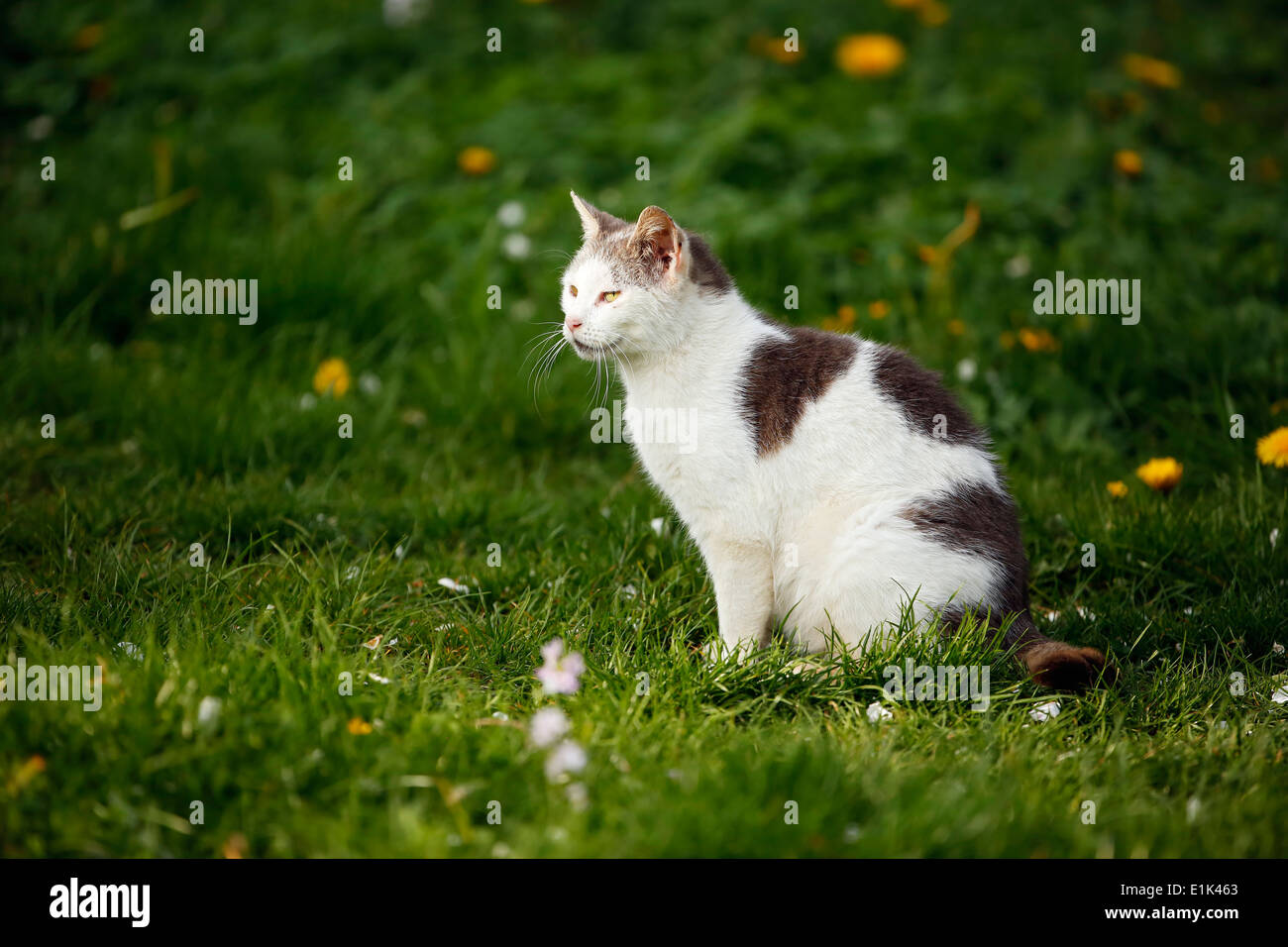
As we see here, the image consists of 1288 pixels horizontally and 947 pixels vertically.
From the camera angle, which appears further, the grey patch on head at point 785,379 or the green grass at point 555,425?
the grey patch on head at point 785,379

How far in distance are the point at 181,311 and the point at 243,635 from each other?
2.75 m

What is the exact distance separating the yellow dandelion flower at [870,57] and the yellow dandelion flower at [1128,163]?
60.1 inches

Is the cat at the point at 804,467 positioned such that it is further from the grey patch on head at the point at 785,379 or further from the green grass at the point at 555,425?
the green grass at the point at 555,425

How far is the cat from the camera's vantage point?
10.6ft

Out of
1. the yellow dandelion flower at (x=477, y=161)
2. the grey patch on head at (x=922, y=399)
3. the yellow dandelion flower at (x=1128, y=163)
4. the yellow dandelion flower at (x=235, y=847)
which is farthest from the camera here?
the yellow dandelion flower at (x=477, y=161)

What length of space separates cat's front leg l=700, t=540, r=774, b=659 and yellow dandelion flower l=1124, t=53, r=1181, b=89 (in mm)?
5000

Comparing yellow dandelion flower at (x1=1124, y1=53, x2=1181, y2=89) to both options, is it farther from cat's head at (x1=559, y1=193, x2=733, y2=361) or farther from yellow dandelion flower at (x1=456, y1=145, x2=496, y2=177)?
cat's head at (x1=559, y1=193, x2=733, y2=361)

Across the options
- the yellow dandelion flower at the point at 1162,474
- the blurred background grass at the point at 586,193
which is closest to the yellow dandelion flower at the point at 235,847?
the blurred background grass at the point at 586,193

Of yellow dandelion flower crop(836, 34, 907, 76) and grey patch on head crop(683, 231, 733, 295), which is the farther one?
yellow dandelion flower crop(836, 34, 907, 76)

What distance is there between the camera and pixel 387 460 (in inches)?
184

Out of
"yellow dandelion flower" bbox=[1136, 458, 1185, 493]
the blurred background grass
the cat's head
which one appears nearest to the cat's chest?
the cat's head

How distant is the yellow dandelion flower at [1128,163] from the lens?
230 inches
